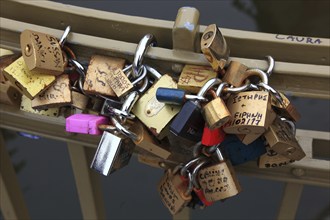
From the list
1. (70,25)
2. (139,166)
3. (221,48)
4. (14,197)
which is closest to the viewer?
(221,48)

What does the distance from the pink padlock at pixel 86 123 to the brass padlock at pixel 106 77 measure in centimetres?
4

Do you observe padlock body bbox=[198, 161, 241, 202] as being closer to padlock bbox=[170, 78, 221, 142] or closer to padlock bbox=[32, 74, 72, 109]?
padlock bbox=[170, 78, 221, 142]

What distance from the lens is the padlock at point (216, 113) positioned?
672mm

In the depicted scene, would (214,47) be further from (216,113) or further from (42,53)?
(42,53)

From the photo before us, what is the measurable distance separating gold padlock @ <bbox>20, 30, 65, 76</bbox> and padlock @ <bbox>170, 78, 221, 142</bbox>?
0.69 feet

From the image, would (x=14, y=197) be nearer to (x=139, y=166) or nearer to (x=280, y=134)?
(x=139, y=166)

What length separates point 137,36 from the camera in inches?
30.9

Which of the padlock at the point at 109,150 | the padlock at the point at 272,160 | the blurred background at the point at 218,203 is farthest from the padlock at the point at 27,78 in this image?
the blurred background at the point at 218,203

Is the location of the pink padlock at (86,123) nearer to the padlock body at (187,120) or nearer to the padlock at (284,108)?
the padlock body at (187,120)

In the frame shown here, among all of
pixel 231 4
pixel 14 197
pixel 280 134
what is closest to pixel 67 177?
pixel 14 197

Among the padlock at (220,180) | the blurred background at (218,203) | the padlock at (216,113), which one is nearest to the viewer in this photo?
the padlock at (216,113)

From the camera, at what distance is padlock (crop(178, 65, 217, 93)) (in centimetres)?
72

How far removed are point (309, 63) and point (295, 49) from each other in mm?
36

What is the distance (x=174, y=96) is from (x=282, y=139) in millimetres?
173
